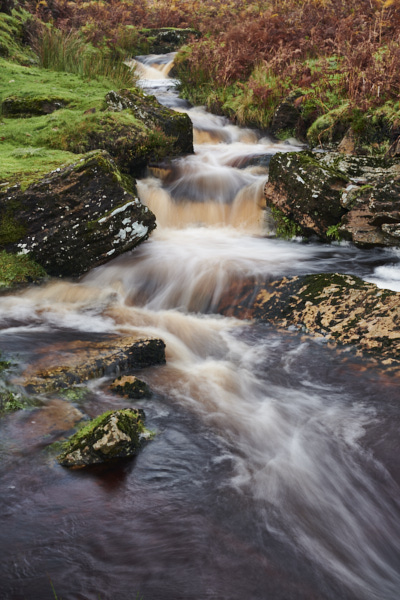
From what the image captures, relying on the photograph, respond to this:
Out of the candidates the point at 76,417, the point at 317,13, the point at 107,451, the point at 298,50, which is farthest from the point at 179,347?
the point at 317,13

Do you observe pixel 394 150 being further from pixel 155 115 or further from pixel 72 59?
pixel 72 59

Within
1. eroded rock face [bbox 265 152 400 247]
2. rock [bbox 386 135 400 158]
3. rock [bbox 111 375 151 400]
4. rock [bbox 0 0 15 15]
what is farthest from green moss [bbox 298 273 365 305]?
rock [bbox 0 0 15 15]

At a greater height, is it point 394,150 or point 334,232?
point 394,150

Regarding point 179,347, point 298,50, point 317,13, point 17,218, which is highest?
point 317,13

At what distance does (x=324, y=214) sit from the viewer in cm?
698

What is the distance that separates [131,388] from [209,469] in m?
1.02

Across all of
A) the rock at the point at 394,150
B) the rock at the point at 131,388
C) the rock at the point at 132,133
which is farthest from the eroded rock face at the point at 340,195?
the rock at the point at 131,388

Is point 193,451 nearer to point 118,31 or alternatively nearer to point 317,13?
point 317,13

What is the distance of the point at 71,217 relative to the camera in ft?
19.6

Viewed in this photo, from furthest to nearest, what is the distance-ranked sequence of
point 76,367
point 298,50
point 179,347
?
point 298,50 → point 179,347 → point 76,367

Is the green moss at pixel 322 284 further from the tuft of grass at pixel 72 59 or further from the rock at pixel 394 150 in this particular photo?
the tuft of grass at pixel 72 59

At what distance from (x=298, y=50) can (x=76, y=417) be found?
11.3m

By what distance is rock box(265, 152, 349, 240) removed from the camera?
22.6 ft

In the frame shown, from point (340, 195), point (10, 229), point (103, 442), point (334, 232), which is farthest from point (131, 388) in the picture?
point (340, 195)
